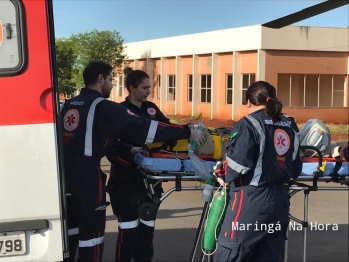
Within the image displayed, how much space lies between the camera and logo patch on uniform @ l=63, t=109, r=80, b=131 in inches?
157

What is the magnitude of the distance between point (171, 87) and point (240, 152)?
31.2 meters

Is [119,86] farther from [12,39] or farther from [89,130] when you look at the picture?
[12,39]

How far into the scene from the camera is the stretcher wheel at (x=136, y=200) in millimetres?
4607

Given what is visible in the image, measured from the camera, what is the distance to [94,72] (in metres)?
4.31

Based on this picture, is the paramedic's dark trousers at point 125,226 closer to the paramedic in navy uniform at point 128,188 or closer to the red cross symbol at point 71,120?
the paramedic in navy uniform at point 128,188

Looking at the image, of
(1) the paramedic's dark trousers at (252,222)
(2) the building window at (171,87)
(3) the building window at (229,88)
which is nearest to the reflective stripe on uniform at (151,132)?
(1) the paramedic's dark trousers at (252,222)

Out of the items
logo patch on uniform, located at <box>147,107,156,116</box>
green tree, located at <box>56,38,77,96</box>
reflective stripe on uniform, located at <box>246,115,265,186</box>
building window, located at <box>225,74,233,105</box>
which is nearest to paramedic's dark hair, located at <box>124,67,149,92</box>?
logo patch on uniform, located at <box>147,107,156,116</box>

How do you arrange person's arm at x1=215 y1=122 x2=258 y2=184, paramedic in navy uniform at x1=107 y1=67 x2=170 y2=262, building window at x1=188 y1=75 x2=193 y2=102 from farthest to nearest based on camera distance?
building window at x1=188 y1=75 x2=193 y2=102 < paramedic in navy uniform at x1=107 y1=67 x2=170 y2=262 < person's arm at x1=215 y1=122 x2=258 y2=184

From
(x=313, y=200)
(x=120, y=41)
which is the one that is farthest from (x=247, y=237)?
(x=120, y=41)

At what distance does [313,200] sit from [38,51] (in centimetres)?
706

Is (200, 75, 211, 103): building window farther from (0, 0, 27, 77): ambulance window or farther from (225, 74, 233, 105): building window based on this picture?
(0, 0, 27, 77): ambulance window

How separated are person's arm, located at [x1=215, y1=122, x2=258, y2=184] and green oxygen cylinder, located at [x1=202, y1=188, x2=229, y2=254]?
9.6 inches

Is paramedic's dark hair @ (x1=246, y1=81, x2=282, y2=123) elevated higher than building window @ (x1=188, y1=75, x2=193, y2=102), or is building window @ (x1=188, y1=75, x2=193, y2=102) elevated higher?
paramedic's dark hair @ (x1=246, y1=81, x2=282, y2=123)

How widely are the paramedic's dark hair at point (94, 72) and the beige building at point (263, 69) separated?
76.0ft
